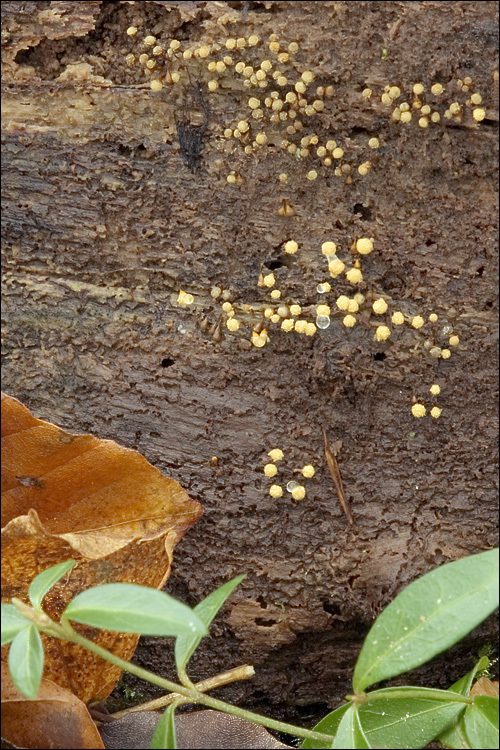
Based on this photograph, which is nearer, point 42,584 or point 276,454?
point 42,584

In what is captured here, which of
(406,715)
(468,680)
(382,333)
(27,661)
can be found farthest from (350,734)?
(382,333)

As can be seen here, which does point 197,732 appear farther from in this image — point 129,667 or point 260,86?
point 260,86

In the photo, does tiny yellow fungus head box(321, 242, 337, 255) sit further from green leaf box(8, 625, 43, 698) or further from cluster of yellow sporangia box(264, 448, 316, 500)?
green leaf box(8, 625, 43, 698)

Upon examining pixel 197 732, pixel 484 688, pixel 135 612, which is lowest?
pixel 484 688

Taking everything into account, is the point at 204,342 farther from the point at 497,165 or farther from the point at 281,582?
the point at 497,165

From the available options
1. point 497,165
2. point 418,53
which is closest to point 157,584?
point 497,165

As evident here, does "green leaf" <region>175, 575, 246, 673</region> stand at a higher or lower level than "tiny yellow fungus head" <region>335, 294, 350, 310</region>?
lower

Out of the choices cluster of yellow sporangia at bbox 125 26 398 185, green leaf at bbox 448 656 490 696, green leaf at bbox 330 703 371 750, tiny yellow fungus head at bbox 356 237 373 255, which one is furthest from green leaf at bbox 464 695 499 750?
cluster of yellow sporangia at bbox 125 26 398 185

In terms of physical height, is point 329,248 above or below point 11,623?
above
